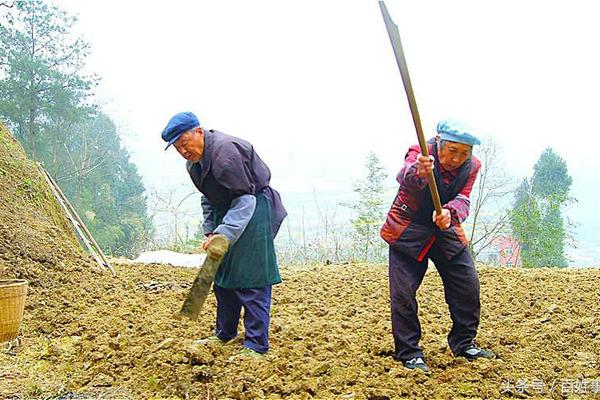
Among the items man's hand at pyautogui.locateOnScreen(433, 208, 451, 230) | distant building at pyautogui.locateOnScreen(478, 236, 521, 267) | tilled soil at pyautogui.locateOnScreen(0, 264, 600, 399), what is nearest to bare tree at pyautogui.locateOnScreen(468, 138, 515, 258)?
distant building at pyautogui.locateOnScreen(478, 236, 521, 267)

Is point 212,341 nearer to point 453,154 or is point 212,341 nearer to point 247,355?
point 247,355

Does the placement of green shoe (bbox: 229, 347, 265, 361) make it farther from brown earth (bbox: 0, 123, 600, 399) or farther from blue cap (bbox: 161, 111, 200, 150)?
blue cap (bbox: 161, 111, 200, 150)

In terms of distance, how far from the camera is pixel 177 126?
11.8 feet

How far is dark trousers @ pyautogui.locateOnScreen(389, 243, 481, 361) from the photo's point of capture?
3754 mm

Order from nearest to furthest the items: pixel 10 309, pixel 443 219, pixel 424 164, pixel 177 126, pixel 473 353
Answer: pixel 424 164
pixel 443 219
pixel 177 126
pixel 473 353
pixel 10 309

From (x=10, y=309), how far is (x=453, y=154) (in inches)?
118

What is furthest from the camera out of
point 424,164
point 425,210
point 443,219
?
point 425,210

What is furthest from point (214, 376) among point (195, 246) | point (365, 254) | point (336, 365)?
point (195, 246)

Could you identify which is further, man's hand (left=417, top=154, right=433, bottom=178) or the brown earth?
the brown earth

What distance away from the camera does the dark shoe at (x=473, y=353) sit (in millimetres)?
3828

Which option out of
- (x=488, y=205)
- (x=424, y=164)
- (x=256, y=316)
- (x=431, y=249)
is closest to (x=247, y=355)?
(x=256, y=316)

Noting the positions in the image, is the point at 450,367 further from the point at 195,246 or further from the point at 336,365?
the point at 195,246

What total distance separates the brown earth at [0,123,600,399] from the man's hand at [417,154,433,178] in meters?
1.07

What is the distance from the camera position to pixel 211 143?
374cm
